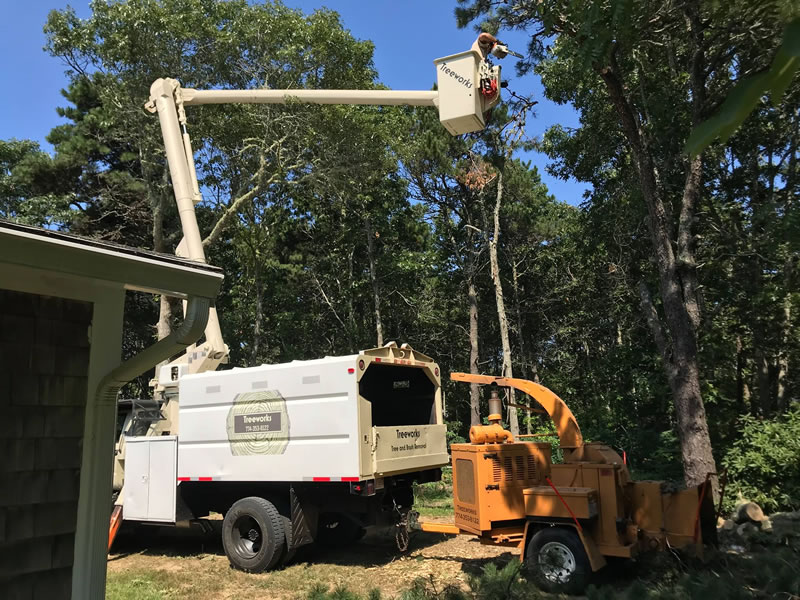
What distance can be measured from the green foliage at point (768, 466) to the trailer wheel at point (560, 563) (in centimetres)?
607

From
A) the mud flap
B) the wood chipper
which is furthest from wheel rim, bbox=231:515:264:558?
the wood chipper

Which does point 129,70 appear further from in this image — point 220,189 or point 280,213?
point 280,213

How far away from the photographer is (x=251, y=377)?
856cm

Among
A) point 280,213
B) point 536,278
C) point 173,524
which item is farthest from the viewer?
point 536,278

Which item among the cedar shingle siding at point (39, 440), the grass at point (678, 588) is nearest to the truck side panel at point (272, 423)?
the grass at point (678, 588)

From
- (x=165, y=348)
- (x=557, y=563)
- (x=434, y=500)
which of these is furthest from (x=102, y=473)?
(x=434, y=500)

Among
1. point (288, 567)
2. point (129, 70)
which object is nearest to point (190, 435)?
point (288, 567)

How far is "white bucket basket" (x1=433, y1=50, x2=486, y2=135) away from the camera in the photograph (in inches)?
248

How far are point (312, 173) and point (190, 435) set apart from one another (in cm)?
1111

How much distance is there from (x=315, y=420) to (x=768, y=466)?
8762mm

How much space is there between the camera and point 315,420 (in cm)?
789

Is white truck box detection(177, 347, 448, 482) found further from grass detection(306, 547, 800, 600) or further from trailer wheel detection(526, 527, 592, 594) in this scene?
grass detection(306, 547, 800, 600)

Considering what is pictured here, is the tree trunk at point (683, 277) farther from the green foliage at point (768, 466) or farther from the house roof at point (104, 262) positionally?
the house roof at point (104, 262)

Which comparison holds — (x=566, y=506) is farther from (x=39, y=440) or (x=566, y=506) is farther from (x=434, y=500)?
(x=434, y=500)
